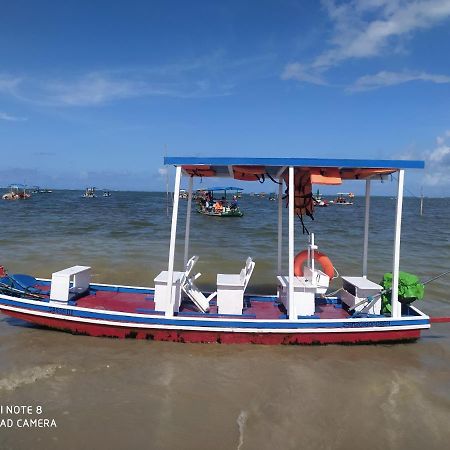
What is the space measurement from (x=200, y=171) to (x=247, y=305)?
10.5 ft

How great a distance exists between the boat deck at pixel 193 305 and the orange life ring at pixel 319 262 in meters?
0.78

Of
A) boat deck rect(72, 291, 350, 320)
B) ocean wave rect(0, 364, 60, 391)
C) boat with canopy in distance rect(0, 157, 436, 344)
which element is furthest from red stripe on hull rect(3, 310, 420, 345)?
ocean wave rect(0, 364, 60, 391)

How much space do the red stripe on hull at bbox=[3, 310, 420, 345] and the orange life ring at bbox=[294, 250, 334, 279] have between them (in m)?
1.75

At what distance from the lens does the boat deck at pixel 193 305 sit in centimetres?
864

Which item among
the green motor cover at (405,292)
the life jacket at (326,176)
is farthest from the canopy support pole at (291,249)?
the green motor cover at (405,292)

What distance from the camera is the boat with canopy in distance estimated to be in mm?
7863

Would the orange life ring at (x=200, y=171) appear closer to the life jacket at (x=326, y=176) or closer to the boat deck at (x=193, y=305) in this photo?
the life jacket at (x=326, y=176)

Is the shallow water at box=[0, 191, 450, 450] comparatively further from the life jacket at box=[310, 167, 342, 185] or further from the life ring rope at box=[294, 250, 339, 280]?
the life jacket at box=[310, 167, 342, 185]

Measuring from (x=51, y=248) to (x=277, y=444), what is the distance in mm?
17875

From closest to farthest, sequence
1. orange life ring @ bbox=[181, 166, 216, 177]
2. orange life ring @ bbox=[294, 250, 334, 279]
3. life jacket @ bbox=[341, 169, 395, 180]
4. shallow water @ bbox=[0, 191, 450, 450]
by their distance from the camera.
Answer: shallow water @ bbox=[0, 191, 450, 450]
life jacket @ bbox=[341, 169, 395, 180]
orange life ring @ bbox=[181, 166, 216, 177]
orange life ring @ bbox=[294, 250, 334, 279]

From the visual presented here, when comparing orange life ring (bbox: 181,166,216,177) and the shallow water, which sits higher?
orange life ring (bbox: 181,166,216,177)

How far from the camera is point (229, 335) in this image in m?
7.95

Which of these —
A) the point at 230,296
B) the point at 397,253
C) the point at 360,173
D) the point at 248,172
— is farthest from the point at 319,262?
the point at 248,172

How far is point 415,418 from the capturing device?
19.7 feet
